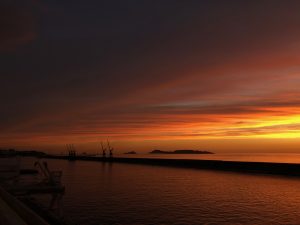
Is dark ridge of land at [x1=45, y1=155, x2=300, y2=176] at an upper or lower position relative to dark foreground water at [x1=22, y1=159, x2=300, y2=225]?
upper

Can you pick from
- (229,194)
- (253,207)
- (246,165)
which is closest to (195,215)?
(253,207)

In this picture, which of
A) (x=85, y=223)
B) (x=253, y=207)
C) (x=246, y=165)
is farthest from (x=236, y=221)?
(x=246, y=165)

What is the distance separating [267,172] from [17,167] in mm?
49073

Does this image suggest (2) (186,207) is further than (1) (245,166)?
No

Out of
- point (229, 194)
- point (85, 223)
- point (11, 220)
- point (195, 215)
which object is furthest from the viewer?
point (229, 194)

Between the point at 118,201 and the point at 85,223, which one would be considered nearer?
the point at 85,223

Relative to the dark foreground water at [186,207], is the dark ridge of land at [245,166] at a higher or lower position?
higher

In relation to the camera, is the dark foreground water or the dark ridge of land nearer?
the dark foreground water

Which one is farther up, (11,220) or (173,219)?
(11,220)

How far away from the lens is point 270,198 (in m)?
31.4

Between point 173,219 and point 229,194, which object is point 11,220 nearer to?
point 173,219

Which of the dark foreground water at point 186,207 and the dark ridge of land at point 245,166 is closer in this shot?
the dark foreground water at point 186,207

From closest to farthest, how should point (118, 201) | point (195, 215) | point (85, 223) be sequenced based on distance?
point (85, 223), point (195, 215), point (118, 201)

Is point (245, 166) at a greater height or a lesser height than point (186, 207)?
greater
